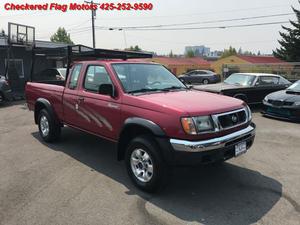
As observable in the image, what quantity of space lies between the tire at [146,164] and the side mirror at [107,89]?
889 mm

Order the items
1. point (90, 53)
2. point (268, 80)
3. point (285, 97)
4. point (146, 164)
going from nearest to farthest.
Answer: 1. point (146, 164)
2. point (90, 53)
3. point (285, 97)
4. point (268, 80)

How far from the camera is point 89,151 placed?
6477mm

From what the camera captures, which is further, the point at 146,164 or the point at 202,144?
the point at 146,164

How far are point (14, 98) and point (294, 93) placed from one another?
12974 mm

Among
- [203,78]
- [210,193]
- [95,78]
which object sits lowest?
[210,193]

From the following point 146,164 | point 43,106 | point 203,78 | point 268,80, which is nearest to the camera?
point 146,164

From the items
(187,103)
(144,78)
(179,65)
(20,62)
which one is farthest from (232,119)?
(179,65)

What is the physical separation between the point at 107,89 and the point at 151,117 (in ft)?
3.33

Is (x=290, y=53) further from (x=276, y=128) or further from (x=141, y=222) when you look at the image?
(x=141, y=222)

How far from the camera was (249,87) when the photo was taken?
37.4 feet

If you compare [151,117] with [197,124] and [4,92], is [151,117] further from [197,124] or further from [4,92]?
[4,92]

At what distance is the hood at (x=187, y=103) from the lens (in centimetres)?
408

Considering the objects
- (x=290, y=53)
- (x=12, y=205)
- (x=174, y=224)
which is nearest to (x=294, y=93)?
(x=174, y=224)

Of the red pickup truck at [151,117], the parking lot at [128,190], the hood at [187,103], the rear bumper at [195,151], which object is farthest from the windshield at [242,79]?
the rear bumper at [195,151]
